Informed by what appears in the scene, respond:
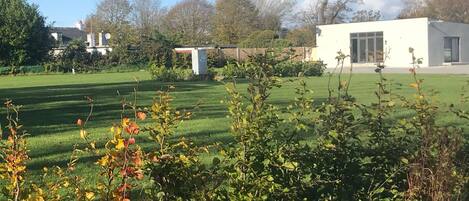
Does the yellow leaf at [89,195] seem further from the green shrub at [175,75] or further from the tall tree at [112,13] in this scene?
the tall tree at [112,13]

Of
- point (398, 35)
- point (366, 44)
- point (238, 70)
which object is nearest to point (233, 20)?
point (366, 44)

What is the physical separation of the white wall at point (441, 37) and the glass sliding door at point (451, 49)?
0.42 meters

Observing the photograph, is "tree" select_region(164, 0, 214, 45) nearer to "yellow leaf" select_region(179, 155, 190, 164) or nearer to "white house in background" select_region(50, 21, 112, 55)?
"white house in background" select_region(50, 21, 112, 55)

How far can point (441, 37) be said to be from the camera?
5275 cm

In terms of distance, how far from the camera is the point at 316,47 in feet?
190

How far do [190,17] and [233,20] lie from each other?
10.4 meters

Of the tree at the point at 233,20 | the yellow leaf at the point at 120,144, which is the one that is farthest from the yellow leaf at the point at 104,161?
the tree at the point at 233,20

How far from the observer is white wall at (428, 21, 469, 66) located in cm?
5134

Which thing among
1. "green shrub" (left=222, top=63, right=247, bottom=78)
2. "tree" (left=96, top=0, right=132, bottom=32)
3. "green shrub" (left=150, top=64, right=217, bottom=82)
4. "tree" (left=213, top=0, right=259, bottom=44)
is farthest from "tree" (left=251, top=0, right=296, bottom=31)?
"green shrub" (left=222, top=63, right=247, bottom=78)

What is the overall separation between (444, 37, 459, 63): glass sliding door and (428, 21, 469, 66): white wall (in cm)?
42

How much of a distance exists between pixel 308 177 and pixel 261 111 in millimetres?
534

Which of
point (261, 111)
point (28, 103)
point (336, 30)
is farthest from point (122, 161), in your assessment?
point (336, 30)

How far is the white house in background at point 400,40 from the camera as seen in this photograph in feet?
167

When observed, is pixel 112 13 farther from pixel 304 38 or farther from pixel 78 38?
pixel 304 38
